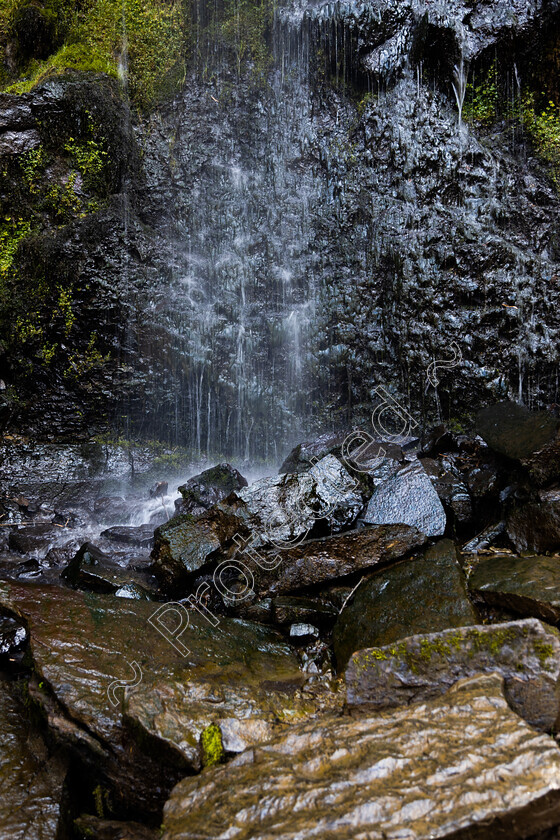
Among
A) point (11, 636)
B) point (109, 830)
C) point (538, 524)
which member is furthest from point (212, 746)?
point (538, 524)

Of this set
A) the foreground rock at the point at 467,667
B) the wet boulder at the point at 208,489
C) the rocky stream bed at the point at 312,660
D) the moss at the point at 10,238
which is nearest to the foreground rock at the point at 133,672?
the rocky stream bed at the point at 312,660

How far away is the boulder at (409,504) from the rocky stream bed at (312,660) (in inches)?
0.8

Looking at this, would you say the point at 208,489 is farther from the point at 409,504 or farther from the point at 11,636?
the point at 11,636

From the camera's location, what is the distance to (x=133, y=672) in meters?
3.13

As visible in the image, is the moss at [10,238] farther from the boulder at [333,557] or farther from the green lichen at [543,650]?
the green lichen at [543,650]

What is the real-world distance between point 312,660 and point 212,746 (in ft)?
3.75

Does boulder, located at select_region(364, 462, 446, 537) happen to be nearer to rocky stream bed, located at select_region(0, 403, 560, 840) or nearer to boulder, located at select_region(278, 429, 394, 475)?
rocky stream bed, located at select_region(0, 403, 560, 840)

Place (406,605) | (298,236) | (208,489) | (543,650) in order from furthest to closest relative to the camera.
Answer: (298,236) → (208,489) → (406,605) → (543,650)

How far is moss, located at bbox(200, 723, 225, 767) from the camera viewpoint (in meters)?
2.42

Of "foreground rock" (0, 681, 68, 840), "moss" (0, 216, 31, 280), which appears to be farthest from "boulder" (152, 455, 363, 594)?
"moss" (0, 216, 31, 280)

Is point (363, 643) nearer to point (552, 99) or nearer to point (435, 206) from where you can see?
point (435, 206)

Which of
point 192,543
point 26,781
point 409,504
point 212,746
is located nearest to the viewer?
point 212,746

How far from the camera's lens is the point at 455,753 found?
174cm

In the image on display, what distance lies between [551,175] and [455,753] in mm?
8952
